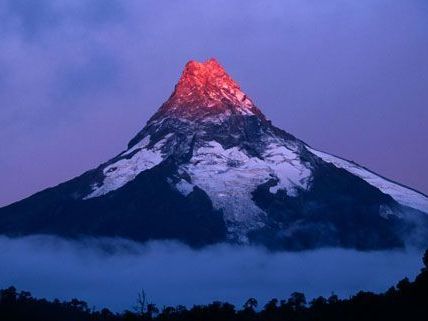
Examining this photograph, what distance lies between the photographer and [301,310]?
12281 cm

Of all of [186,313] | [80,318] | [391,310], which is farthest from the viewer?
[80,318]

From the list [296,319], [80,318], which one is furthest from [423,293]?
[80,318]

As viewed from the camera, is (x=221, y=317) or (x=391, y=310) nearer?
(x=391, y=310)

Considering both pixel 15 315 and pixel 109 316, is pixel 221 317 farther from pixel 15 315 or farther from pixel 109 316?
pixel 109 316

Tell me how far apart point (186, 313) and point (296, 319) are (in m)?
14.0

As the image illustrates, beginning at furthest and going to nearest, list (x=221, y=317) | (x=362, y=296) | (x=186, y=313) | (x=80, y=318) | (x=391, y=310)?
(x=80, y=318), (x=186, y=313), (x=221, y=317), (x=362, y=296), (x=391, y=310)

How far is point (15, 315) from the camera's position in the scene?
12694 centimetres

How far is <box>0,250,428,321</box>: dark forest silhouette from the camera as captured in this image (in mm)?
98163

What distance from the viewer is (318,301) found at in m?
121

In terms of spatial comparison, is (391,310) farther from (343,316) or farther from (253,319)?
(253,319)

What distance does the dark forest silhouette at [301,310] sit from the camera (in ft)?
322

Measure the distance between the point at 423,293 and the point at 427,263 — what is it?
32.2 feet

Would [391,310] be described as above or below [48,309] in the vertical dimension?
below

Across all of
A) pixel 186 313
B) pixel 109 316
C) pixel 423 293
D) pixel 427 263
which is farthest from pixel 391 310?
pixel 109 316
